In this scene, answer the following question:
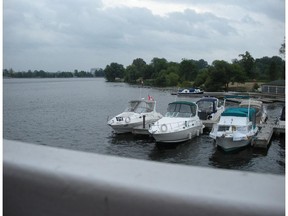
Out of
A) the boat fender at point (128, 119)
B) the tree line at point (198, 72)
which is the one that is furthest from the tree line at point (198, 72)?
the boat fender at point (128, 119)

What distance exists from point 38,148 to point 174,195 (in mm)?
558

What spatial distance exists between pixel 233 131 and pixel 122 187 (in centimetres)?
1726

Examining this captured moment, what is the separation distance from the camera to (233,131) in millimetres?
17625

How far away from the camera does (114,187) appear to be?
1.00 meters

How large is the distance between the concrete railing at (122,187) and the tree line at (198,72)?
2008 inches

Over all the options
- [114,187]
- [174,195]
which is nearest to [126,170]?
[114,187]

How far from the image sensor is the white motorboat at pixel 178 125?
18766 mm

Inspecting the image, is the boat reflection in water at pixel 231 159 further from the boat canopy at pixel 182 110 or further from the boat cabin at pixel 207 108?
the boat cabin at pixel 207 108

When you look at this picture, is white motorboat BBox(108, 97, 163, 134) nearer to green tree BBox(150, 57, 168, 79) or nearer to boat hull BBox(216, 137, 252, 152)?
boat hull BBox(216, 137, 252, 152)

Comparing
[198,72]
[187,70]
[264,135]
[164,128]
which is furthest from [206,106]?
[187,70]

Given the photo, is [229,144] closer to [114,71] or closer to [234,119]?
[234,119]

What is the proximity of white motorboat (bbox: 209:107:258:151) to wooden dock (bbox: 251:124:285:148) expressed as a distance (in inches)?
12.4

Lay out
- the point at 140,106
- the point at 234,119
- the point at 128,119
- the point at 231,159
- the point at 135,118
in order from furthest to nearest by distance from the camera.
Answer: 1. the point at 140,106
2. the point at 135,118
3. the point at 128,119
4. the point at 234,119
5. the point at 231,159

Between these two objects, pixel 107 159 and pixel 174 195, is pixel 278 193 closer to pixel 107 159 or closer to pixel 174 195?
pixel 174 195
